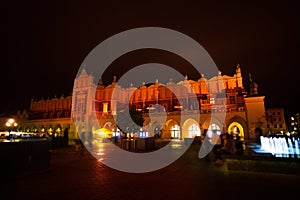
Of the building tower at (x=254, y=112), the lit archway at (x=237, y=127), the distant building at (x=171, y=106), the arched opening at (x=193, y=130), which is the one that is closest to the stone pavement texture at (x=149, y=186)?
the distant building at (x=171, y=106)

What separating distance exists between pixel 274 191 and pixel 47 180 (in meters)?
6.38

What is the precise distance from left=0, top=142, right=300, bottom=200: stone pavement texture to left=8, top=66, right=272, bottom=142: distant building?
683 inches

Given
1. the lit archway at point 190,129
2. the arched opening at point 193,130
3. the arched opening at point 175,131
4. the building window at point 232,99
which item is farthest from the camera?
the arched opening at point 175,131

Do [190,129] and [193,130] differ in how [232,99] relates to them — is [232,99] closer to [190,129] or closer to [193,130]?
[193,130]

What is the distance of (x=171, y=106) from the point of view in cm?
3753

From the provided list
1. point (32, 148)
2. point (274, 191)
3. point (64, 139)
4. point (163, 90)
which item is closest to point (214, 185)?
point (274, 191)

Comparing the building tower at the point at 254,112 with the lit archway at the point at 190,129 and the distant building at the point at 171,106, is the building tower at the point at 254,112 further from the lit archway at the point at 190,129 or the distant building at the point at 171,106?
the lit archway at the point at 190,129

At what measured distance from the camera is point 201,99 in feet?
115

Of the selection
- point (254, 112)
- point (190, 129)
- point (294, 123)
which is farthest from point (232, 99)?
point (294, 123)

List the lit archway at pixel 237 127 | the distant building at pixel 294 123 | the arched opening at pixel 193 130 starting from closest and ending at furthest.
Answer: the lit archway at pixel 237 127, the arched opening at pixel 193 130, the distant building at pixel 294 123

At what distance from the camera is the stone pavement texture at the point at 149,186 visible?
445 cm

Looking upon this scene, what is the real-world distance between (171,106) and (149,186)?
32.5 metres

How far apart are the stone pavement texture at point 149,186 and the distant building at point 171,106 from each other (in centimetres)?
1734

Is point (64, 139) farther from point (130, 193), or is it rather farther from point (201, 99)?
point (201, 99)
